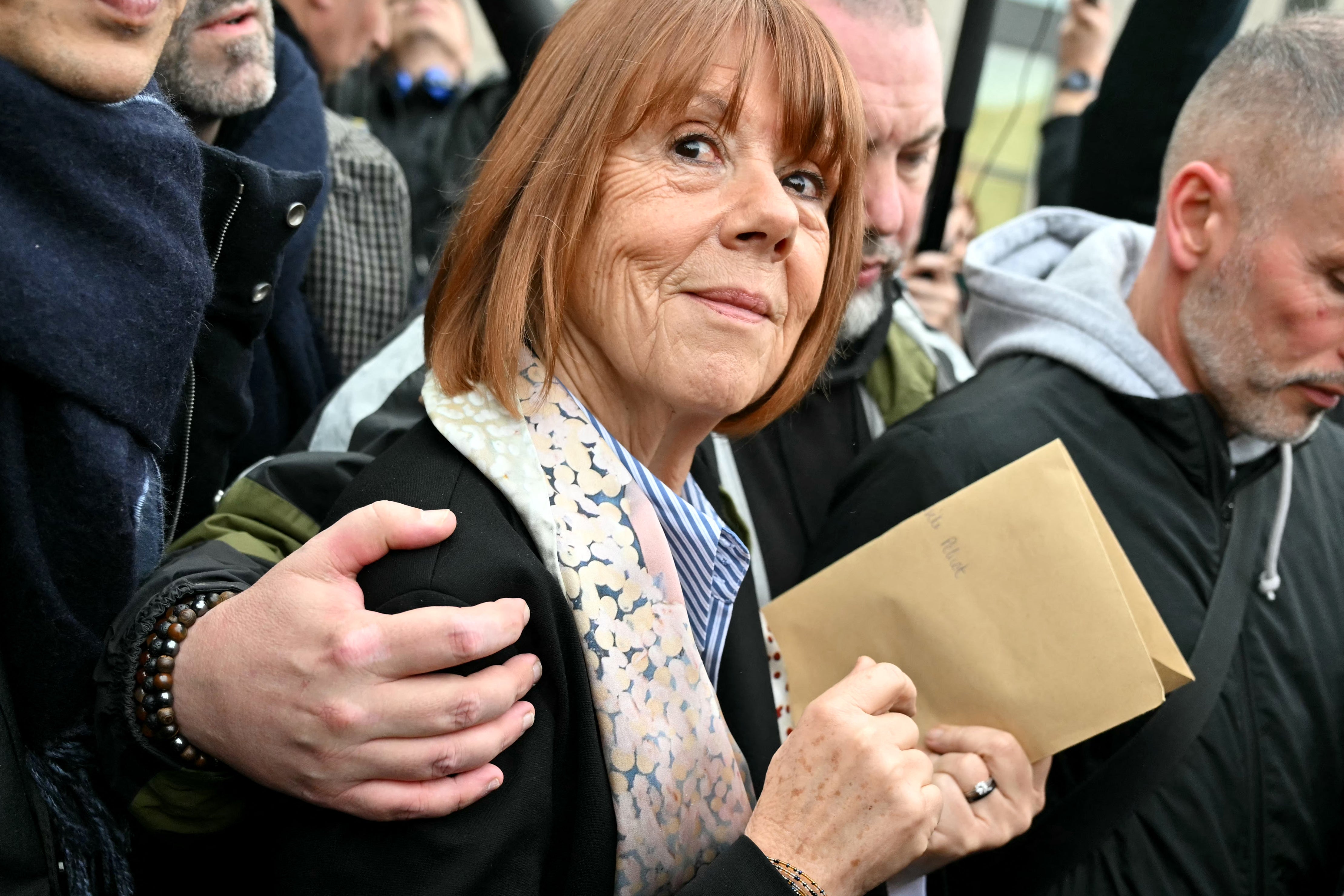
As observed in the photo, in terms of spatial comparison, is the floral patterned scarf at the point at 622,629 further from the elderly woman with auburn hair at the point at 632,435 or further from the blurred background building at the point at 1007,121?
the blurred background building at the point at 1007,121

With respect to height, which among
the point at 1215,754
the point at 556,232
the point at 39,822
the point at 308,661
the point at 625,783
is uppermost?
the point at 556,232

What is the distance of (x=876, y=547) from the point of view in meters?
1.79

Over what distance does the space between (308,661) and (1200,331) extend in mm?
1917

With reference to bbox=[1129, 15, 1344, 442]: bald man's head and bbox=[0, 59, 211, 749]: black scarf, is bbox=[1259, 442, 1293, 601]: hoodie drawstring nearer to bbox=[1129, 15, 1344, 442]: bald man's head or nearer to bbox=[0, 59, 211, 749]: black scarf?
bbox=[1129, 15, 1344, 442]: bald man's head

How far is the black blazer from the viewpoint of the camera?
124cm

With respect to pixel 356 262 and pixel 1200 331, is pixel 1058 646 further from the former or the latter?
pixel 356 262

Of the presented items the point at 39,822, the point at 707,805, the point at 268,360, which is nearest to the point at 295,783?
the point at 39,822

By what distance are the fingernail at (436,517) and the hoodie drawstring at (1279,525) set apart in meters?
1.66

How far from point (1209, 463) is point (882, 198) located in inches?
34.6

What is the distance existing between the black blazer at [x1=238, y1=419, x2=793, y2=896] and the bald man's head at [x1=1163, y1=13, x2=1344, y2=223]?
5.81 feet

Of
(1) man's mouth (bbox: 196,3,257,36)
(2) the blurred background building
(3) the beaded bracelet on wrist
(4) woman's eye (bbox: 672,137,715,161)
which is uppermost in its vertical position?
(4) woman's eye (bbox: 672,137,715,161)

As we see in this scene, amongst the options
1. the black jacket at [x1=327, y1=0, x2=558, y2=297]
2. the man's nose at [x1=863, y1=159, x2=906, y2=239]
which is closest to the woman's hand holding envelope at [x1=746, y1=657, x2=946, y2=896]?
the man's nose at [x1=863, y1=159, x2=906, y2=239]

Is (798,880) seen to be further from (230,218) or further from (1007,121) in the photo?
(1007,121)

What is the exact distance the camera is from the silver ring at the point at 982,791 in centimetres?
171
